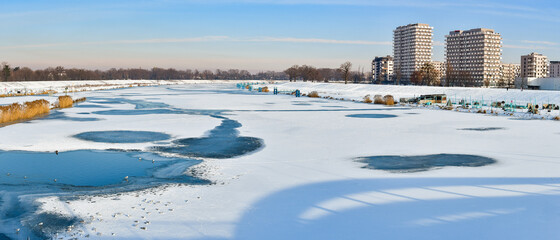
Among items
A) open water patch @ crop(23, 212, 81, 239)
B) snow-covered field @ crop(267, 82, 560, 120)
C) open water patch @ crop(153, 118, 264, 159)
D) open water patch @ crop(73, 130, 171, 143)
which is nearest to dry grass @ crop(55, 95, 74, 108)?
open water patch @ crop(73, 130, 171, 143)

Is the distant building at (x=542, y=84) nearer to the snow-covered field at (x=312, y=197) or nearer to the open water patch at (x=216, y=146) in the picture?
the open water patch at (x=216, y=146)

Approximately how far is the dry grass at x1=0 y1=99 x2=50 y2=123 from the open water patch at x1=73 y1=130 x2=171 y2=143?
879cm

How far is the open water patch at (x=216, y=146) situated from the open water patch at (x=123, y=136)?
1.49 meters

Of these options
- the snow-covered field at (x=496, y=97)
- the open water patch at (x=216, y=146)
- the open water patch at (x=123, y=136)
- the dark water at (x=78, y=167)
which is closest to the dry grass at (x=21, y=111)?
the open water patch at (x=123, y=136)

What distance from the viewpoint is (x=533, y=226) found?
25.5 feet

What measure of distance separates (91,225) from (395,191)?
6.35 m

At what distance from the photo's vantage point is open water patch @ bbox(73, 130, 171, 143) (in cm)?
1855

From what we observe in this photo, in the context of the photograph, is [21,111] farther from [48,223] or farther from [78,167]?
[48,223]

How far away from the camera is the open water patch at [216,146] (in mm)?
15469

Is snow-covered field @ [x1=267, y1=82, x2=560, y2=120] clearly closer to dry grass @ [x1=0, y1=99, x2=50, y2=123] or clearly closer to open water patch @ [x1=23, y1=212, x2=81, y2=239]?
open water patch @ [x1=23, y1=212, x2=81, y2=239]

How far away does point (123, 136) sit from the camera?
1980cm

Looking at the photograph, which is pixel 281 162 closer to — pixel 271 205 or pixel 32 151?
pixel 271 205

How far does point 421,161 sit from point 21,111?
2526 centimetres

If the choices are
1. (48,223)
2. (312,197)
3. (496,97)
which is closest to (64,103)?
(48,223)
